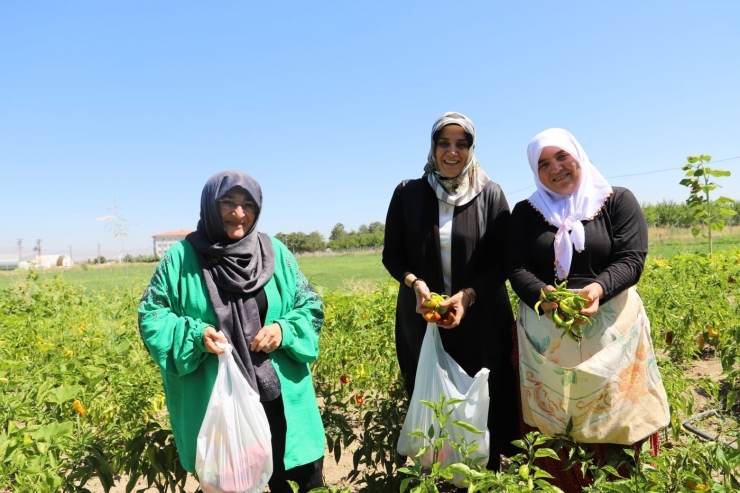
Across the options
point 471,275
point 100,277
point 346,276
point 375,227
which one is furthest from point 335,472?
point 375,227

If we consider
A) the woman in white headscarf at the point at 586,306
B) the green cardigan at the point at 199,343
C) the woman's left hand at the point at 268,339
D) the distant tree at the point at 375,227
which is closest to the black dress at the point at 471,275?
the woman in white headscarf at the point at 586,306

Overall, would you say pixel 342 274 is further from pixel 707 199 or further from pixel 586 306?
pixel 586 306

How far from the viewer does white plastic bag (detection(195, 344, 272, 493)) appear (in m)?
1.62

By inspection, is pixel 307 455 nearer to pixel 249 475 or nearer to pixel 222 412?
pixel 249 475

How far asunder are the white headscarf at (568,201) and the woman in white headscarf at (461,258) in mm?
186

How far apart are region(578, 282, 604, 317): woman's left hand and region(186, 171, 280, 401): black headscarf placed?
1.11m

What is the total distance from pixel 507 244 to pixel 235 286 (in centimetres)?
105

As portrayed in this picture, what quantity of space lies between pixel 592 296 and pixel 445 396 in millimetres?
643

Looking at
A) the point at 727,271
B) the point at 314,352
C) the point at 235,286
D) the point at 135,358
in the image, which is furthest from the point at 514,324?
the point at 727,271

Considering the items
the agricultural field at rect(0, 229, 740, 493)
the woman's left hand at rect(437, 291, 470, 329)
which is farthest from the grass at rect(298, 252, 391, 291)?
the woman's left hand at rect(437, 291, 470, 329)

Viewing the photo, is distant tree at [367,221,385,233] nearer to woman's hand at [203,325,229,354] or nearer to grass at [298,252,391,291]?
grass at [298,252,391,291]

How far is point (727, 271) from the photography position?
4438 millimetres

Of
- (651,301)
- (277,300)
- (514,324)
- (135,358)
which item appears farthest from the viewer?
(651,301)

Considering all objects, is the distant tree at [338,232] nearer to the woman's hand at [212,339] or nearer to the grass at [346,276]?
the grass at [346,276]
